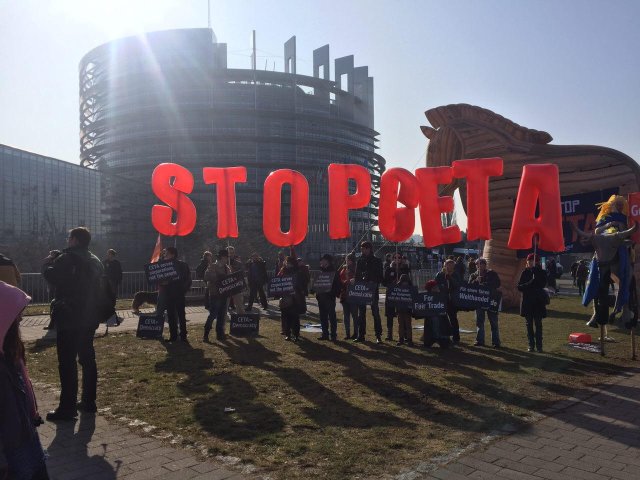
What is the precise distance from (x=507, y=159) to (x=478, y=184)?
5.59 m

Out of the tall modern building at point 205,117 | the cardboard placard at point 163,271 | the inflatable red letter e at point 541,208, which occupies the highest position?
the tall modern building at point 205,117

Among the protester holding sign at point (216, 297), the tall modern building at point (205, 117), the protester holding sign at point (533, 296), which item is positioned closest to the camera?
the protester holding sign at point (533, 296)

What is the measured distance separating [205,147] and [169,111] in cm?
817

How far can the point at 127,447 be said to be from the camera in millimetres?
4551

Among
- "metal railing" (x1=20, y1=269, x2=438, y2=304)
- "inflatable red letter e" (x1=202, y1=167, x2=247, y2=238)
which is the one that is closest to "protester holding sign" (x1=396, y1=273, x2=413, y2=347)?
"inflatable red letter e" (x1=202, y1=167, x2=247, y2=238)

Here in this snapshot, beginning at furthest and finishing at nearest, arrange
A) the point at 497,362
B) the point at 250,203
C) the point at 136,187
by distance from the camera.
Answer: the point at 250,203
the point at 136,187
the point at 497,362

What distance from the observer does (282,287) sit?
10133 mm

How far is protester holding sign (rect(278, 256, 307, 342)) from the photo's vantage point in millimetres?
10188

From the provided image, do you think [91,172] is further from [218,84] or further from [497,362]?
[497,362]

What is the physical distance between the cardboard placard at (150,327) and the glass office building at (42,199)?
3639cm

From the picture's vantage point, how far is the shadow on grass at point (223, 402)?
4.96m

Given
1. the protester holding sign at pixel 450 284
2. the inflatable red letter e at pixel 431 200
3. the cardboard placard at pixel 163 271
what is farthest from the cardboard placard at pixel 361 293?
the cardboard placard at pixel 163 271

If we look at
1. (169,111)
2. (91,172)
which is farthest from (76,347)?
(169,111)

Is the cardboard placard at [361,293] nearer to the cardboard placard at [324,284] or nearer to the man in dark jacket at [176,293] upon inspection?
the cardboard placard at [324,284]
